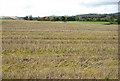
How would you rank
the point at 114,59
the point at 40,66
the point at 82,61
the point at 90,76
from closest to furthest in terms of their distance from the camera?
the point at 90,76 < the point at 40,66 < the point at 82,61 < the point at 114,59

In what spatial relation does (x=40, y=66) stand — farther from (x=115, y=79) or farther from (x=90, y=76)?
(x=115, y=79)

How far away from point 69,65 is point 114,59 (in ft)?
9.82

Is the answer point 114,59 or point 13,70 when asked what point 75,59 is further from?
point 13,70

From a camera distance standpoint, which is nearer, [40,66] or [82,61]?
[40,66]

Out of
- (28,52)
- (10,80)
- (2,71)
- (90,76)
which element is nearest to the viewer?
(10,80)

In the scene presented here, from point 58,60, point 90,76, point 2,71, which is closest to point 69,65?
point 58,60

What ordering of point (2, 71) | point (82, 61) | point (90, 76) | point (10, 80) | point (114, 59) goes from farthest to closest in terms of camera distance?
point (114, 59), point (82, 61), point (2, 71), point (90, 76), point (10, 80)

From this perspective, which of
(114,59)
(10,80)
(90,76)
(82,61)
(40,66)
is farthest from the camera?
(114,59)

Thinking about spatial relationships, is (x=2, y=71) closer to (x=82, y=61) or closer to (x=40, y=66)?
(x=40, y=66)

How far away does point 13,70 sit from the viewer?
5.41 metres

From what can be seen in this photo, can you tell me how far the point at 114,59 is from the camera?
7.07m

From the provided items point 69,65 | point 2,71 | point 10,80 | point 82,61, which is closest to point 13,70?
point 2,71

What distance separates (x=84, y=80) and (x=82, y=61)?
2021 millimetres

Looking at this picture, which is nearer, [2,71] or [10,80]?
[10,80]
